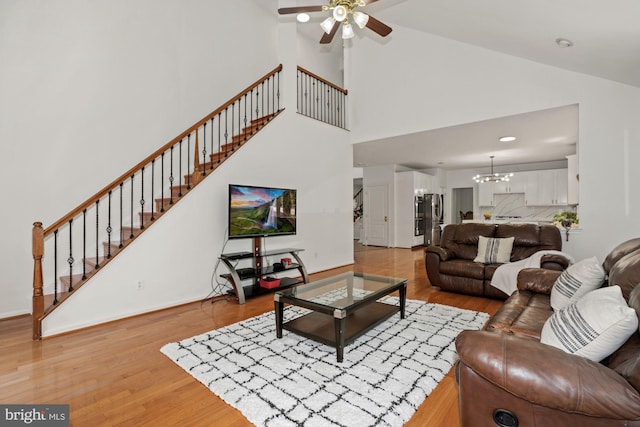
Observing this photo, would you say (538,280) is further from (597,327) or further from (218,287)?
(218,287)

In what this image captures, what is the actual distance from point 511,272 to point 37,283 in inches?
205

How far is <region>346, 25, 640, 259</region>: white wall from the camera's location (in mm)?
4016

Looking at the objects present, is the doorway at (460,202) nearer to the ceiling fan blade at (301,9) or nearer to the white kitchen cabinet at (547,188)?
the white kitchen cabinet at (547,188)

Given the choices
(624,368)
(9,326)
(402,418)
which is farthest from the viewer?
(9,326)

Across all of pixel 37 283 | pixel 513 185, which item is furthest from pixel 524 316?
pixel 513 185

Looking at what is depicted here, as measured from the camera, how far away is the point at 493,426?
135 centimetres

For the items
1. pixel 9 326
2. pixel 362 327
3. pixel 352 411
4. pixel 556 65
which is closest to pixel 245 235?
pixel 362 327

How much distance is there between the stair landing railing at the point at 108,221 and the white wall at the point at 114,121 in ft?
0.57

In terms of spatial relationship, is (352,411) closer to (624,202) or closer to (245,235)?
(245,235)

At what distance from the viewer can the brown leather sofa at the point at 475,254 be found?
4.17m

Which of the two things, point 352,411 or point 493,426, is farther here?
point 352,411

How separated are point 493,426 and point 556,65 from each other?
4.74m

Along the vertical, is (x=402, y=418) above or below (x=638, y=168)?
below

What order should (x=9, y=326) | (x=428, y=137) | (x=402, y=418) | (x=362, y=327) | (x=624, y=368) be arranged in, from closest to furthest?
1. (x=624, y=368)
2. (x=402, y=418)
3. (x=362, y=327)
4. (x=9, y=326)
5. (x=428, y=137)
